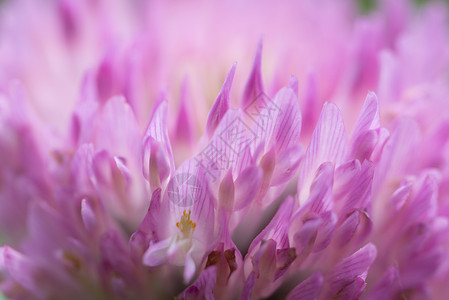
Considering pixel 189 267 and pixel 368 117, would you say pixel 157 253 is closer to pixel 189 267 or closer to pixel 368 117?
pixel 189 267

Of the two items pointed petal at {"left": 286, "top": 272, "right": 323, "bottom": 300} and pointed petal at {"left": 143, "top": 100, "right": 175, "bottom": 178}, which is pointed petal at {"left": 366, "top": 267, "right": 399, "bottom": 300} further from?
pointed petal at {"left": 143, "top": 100, "right": 175, "bottom": 178}

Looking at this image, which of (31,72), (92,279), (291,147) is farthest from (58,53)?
(291,147)

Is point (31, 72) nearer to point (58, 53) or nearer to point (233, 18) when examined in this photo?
point (58, 53)

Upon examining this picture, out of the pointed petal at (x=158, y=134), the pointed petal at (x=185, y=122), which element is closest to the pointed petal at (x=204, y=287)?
the pointed petal at (x=158, y=134)

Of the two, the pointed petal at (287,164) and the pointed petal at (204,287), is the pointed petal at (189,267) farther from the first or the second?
the pointed petal at (287,164)

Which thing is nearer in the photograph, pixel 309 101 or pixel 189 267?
pixel 189 267

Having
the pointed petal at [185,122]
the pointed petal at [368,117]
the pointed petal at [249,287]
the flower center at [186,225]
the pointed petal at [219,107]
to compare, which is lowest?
the pointed petal at [249,287]

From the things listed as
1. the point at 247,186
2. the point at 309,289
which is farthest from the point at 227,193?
the point at 309,289

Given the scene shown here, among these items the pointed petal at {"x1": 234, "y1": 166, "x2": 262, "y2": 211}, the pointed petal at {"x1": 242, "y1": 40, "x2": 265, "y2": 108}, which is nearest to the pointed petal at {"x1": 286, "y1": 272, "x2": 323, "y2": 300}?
the pointed petal at {"x1": 234, "y1": 166, "x2": 262, "y2": 211}
